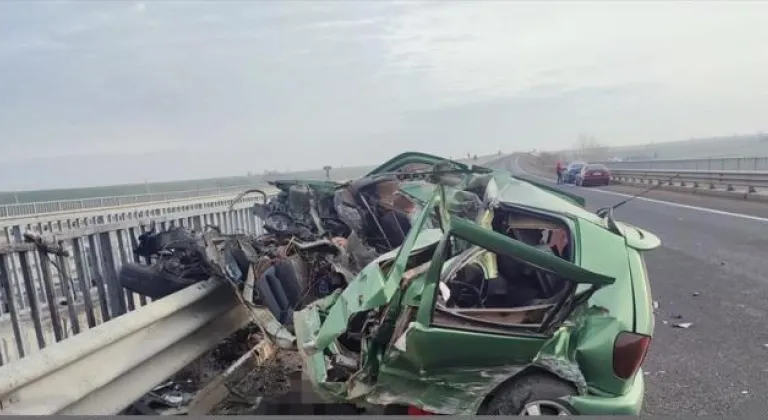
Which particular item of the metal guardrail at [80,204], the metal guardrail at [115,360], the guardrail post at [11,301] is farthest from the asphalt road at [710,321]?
the metal guardrail at [80,204]

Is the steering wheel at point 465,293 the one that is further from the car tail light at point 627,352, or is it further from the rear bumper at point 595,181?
the rear bumper at point 595,181

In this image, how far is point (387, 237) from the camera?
6.07 m

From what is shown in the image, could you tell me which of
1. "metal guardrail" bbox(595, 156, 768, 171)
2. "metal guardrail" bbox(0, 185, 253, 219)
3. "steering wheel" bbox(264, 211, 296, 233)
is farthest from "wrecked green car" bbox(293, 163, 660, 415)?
"metal guardrail" bbox(595, 156, 768, 171)

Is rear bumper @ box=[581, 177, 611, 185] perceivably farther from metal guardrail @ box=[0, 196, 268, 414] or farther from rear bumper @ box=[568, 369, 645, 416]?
rear bumper @ box=[568, 369, 645, 416]

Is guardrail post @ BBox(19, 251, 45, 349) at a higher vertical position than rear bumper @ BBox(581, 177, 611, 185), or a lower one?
higher

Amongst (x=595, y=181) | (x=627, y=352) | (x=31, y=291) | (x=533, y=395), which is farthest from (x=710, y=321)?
(x=595, y=181)

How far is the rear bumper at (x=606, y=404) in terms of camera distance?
9.91 ft

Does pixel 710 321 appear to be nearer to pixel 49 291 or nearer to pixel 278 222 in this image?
pixel 278 222

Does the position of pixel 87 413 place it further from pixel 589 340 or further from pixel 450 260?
pixel 589 340

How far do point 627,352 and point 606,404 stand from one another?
30cm

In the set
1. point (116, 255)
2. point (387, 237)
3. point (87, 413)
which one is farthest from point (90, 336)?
point (387, 237)

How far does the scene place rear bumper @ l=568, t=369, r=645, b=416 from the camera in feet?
9.91

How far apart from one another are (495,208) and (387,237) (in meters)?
2.08

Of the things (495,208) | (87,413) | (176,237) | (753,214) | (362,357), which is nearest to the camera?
(87,413)
